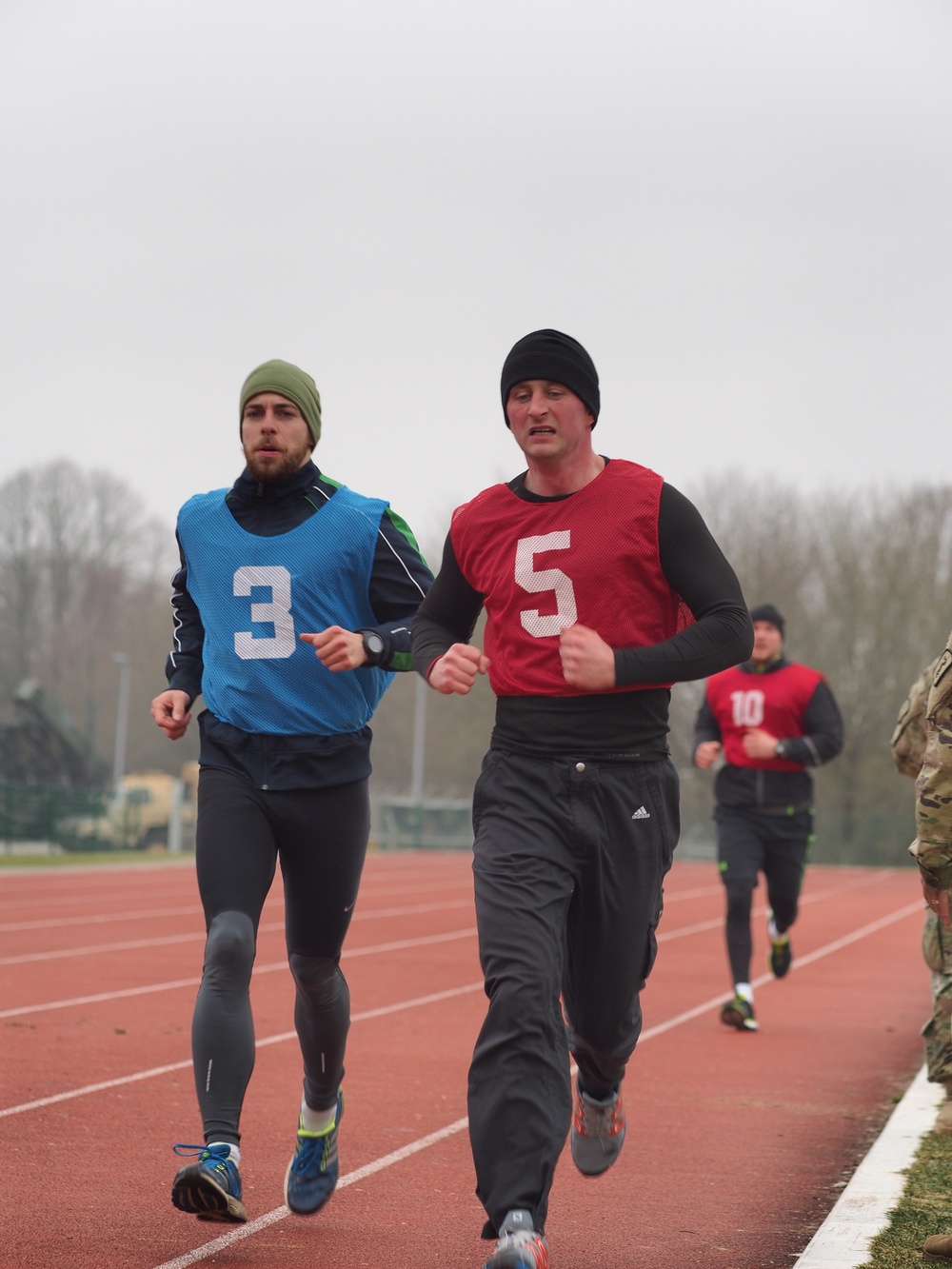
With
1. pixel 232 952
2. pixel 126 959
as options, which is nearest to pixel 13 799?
pixel 126 959

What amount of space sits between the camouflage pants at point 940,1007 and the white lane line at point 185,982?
3.07m

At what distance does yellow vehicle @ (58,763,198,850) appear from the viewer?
117 ft

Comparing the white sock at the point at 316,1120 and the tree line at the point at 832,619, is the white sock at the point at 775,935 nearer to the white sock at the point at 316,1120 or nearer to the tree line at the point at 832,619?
the white sock at the point at 316,1120

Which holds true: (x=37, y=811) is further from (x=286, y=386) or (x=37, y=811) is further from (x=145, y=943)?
(x=286, y=386)

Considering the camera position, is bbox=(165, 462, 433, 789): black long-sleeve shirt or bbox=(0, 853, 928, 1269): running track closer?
bbox=(0, 853, 928, 1269): running track

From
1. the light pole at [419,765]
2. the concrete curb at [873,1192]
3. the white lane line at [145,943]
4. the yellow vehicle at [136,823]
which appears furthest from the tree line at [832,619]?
the concrete curb at [873,1192]

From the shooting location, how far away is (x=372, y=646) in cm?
459

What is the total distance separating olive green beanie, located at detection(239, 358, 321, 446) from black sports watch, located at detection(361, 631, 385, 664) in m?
0.71

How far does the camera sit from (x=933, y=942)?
604 cm

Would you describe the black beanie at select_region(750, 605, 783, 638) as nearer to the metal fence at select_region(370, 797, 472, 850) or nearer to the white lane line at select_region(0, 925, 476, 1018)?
the white lane line at select_region(0, 925, 476, 1018)

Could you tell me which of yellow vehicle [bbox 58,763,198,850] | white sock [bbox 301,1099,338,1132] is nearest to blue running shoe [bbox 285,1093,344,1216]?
white sock [bbox 301,1099,338,1132]

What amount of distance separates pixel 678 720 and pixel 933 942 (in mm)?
44493

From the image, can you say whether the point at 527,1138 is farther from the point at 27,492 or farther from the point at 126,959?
the point at 27,492

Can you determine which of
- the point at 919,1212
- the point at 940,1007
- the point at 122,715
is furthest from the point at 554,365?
the point at 122,715
